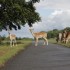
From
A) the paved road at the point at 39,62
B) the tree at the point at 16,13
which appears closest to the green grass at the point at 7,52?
the paved road at the point at 39,62

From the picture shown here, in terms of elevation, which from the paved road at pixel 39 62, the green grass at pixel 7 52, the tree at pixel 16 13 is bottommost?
the paved road at pixel 39 62

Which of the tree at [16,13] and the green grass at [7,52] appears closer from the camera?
the green grass at [7,52]

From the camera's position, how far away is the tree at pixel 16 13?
4275 cm

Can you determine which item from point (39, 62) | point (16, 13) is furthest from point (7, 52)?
point (16, 13)

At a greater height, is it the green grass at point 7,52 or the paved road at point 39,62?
the green grass at point 7,52

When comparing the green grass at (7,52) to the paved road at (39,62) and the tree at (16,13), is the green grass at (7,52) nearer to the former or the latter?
the paved road at (39,62)

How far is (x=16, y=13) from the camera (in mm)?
43906

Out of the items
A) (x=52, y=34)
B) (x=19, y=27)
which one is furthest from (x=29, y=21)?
(x=52, y=34)

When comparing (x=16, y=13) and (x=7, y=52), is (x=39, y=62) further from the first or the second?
(x=16, y=13)

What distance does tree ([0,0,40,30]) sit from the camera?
4275 cm

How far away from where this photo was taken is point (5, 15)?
4319 centimetres

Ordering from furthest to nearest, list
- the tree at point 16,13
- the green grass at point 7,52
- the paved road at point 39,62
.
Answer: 1. the tree at point 16,13
2. the green grass at point 7,52
3. the paved road at point 39,62

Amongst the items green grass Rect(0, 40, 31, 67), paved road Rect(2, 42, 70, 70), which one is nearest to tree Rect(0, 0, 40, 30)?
green grass Rect(0, 40, 31, 67)

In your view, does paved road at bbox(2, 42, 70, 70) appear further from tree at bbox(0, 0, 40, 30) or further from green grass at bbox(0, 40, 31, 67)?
tree at bbox(0, 0, 40, 30)
